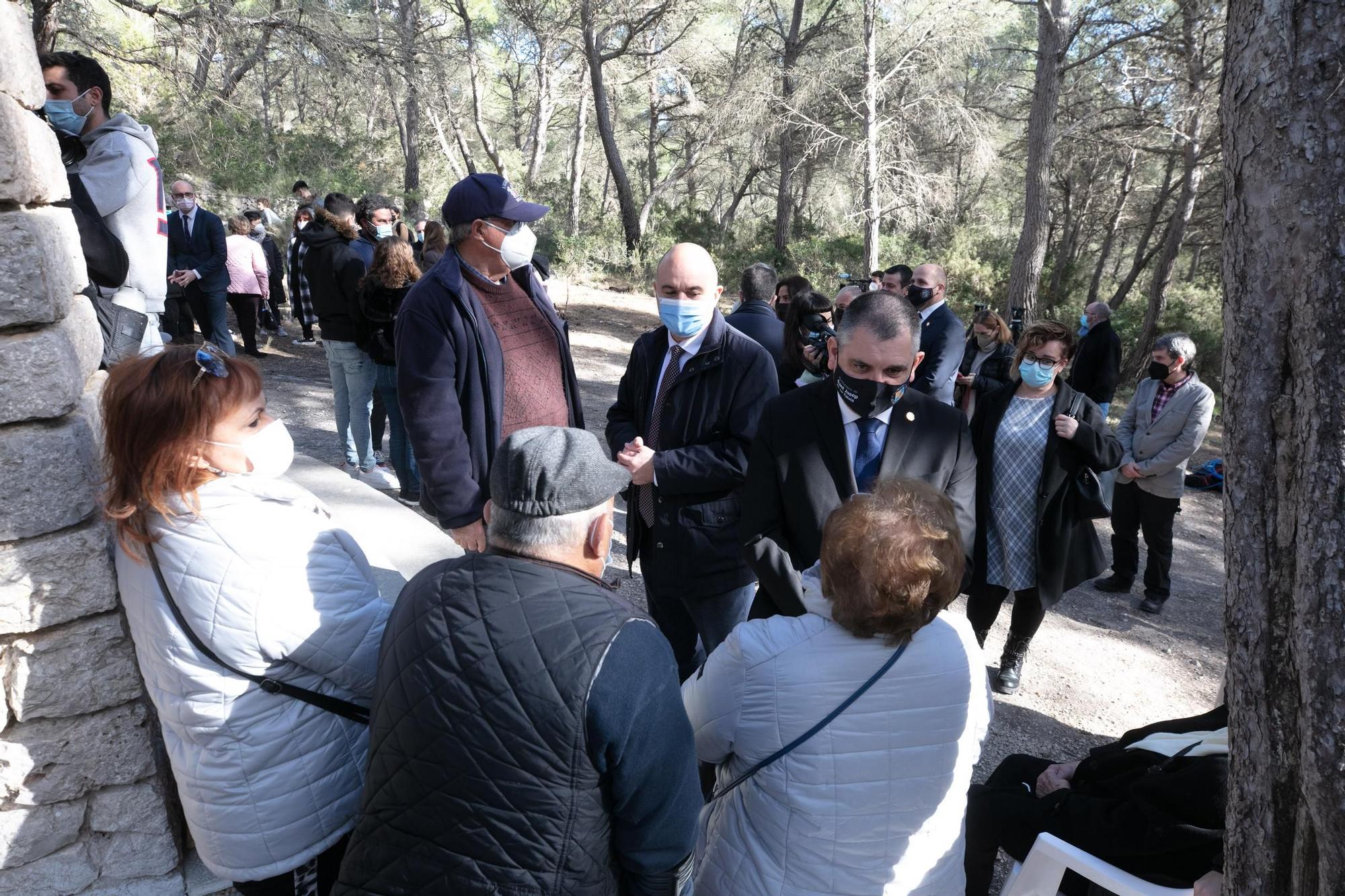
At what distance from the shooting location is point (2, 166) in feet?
5.90

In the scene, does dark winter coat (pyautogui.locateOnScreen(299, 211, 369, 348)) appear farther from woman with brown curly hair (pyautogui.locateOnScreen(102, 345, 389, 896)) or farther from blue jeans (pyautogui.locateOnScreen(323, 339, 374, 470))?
woman with brown curly hair (pyautogui.locateOnScreen(102, 345, 389, 896))

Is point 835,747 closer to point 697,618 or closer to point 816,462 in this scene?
point 816,462

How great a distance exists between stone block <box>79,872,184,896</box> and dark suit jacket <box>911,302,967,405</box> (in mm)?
4529

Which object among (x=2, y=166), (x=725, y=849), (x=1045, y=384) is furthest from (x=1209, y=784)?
(x=2, y=166)

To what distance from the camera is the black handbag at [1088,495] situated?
12.1 feet

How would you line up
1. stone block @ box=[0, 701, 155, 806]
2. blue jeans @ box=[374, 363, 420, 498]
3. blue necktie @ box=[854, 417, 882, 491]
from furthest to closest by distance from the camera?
blue jeans @ box=[374, 363, 420, 498], blue necktie @ box=[854, 417, 882, 491], stone block @ box=[0, 701, 155, 806]

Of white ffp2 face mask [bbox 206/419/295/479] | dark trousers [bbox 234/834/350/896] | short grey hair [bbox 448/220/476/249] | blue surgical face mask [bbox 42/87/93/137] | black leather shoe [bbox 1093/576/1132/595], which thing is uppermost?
blue surgical face mask [bbox 42/87/93/137]

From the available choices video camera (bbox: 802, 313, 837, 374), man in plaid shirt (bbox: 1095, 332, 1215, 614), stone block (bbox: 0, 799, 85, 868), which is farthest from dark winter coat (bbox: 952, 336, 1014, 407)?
stone block (bbox: 0, 799, 85, 868)

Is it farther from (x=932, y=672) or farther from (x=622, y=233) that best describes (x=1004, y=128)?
(x=932, y=672)

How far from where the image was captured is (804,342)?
534cm

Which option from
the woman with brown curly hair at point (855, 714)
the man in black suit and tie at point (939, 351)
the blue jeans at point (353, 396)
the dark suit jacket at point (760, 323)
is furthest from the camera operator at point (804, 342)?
the woman with brown curly hair at point (855, 714)

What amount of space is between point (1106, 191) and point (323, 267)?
21.3m

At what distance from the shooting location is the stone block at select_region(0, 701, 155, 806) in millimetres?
2020

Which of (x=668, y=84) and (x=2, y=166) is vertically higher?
(x=668, y=84)
